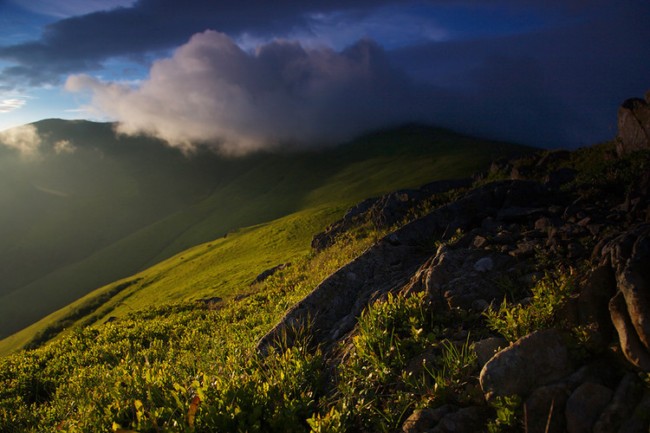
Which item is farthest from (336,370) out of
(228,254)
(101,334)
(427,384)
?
(228,254)

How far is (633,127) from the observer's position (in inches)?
1052

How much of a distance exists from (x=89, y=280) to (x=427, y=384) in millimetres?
175730

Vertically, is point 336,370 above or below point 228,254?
above

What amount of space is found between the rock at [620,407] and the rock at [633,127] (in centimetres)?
2631

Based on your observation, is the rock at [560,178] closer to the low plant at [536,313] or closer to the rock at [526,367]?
the low plant at [536,313]

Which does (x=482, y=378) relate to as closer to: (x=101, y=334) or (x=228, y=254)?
(x=101, y=334)

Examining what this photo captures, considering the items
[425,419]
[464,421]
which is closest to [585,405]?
[464,421]

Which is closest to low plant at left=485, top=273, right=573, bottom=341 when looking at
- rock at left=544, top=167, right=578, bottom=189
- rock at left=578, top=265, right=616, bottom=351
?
rock at left=578, top=265, right=616, bottom=351

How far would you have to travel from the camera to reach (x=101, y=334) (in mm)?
22141

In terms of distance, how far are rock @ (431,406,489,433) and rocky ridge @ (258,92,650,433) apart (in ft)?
0.04

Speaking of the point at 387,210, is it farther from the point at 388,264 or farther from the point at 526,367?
the point at 526,367

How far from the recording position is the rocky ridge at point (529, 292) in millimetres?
4945

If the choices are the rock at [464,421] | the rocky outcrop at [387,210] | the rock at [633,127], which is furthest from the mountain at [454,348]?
the rock at [633,127]

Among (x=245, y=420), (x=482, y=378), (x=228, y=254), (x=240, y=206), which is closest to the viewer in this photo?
(x=482, y=378)
